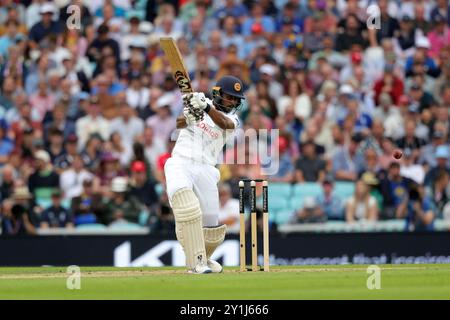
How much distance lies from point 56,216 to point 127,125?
256 cm

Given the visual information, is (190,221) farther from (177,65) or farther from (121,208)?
(121,208)

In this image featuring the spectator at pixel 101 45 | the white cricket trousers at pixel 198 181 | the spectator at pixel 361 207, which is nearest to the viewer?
the white cricket trousers at pixel 198 181

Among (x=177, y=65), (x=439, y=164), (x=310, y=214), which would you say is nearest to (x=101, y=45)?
(x=310, y=214)

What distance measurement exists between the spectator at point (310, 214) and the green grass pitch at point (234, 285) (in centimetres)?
468

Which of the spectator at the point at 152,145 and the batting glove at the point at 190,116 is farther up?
the batting glove at the point at 190,116

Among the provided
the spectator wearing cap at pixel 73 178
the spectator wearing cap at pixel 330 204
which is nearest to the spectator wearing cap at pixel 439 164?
the spectator wearing cap at pixel 330 204

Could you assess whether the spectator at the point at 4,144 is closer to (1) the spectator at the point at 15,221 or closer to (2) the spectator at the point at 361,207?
(1) the spectator at the point at 15,221

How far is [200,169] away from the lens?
13.8 meters

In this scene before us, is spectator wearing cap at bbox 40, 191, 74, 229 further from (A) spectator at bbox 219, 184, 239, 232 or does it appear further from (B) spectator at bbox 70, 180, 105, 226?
(A) spectator at bbox 219, 184, 239, 232

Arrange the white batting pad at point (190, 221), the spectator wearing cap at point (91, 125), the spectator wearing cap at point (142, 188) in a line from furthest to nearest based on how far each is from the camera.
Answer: the spectator wearing cap at point (91, 125)
the spectator wearing cap at point (142, 188)
the white batting pad at point (190, 221)

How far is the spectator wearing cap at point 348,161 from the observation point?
20.2m

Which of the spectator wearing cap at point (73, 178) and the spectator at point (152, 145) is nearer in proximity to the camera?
the spectator wearing cap at point (73, 178)


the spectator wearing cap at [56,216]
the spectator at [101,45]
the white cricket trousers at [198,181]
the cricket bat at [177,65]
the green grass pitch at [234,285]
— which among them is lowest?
the green grass pitch at [234,285]

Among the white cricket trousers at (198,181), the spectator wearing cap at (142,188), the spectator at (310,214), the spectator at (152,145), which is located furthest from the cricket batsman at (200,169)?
the spectator at (152,145)
